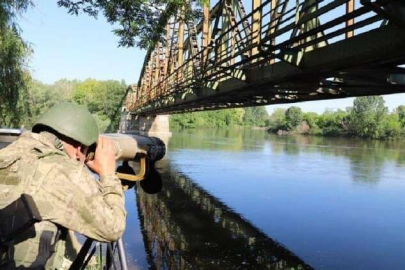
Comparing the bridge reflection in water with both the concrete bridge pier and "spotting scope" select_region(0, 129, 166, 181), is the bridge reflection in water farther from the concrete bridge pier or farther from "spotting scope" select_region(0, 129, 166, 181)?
the concrete bridge pier

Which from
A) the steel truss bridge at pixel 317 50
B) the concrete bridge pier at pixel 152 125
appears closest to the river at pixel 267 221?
the steel truss bridge at pixel 317 50

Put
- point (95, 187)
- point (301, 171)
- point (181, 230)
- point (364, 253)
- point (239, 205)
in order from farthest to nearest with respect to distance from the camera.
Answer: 1. point (301, 171)
2. point (239, 205)
3. point (181, 230)
4. point (364, 253)
5. point (95, 187)

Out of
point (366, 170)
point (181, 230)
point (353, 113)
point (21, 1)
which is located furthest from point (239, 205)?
point (353, 113)

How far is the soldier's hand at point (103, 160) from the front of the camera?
2.16 m

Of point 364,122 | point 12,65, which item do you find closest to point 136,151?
point 12,65

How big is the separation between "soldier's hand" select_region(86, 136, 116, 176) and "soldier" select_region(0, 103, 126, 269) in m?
0.04

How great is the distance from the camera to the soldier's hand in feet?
7.10

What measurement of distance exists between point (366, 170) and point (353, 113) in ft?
197

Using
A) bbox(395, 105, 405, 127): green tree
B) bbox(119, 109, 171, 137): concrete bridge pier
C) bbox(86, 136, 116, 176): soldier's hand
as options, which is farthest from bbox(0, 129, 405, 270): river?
bbox(395, 105, 405, 127): green tree

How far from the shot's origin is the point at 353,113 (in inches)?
3356

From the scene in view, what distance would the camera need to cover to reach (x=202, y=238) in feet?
39.8

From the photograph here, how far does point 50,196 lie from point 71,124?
35 cm

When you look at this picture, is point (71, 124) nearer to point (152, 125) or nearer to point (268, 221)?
point (268, 221)

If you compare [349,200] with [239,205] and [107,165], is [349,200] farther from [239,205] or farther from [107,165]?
[107,165]
